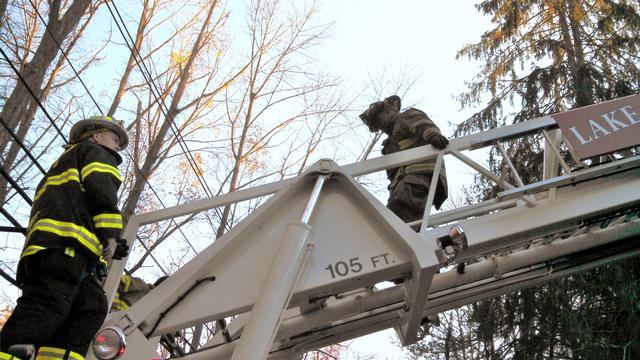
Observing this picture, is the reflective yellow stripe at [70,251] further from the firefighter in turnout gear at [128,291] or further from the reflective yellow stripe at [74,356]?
the firefighter in turnout gear at [128,291]

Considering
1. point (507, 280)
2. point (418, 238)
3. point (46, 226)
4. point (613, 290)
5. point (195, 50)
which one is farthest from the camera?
point (195, 50)

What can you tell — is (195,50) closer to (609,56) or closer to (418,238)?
(609,56)

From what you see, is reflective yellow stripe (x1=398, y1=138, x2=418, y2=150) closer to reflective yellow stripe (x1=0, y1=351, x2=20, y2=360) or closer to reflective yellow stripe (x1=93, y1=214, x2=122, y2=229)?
reflective yellow stripe (x1=93, y1=214, x2=122, y2=229)

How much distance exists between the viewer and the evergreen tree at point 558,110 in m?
7.19

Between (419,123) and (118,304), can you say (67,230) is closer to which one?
(118,304)

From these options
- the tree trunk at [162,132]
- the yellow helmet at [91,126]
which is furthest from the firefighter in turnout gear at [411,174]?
the tree trunk at [162,132]

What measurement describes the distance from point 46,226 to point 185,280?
0.76m

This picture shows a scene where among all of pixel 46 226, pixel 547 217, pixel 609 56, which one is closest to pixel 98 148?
pixel 46 226

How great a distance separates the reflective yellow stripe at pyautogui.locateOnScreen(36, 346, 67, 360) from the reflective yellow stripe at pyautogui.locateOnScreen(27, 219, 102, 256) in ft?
1.56

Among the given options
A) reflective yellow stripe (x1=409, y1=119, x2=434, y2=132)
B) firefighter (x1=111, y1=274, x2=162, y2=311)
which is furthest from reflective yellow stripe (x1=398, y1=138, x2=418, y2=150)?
firefighter (x1=111, y1=274, x2=162, y2=311)

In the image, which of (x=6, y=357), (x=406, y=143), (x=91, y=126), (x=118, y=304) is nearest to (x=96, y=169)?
(x=91, y=126)

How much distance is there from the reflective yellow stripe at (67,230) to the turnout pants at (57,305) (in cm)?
6

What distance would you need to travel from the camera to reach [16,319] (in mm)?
2578

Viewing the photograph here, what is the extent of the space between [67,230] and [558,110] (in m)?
8.99
